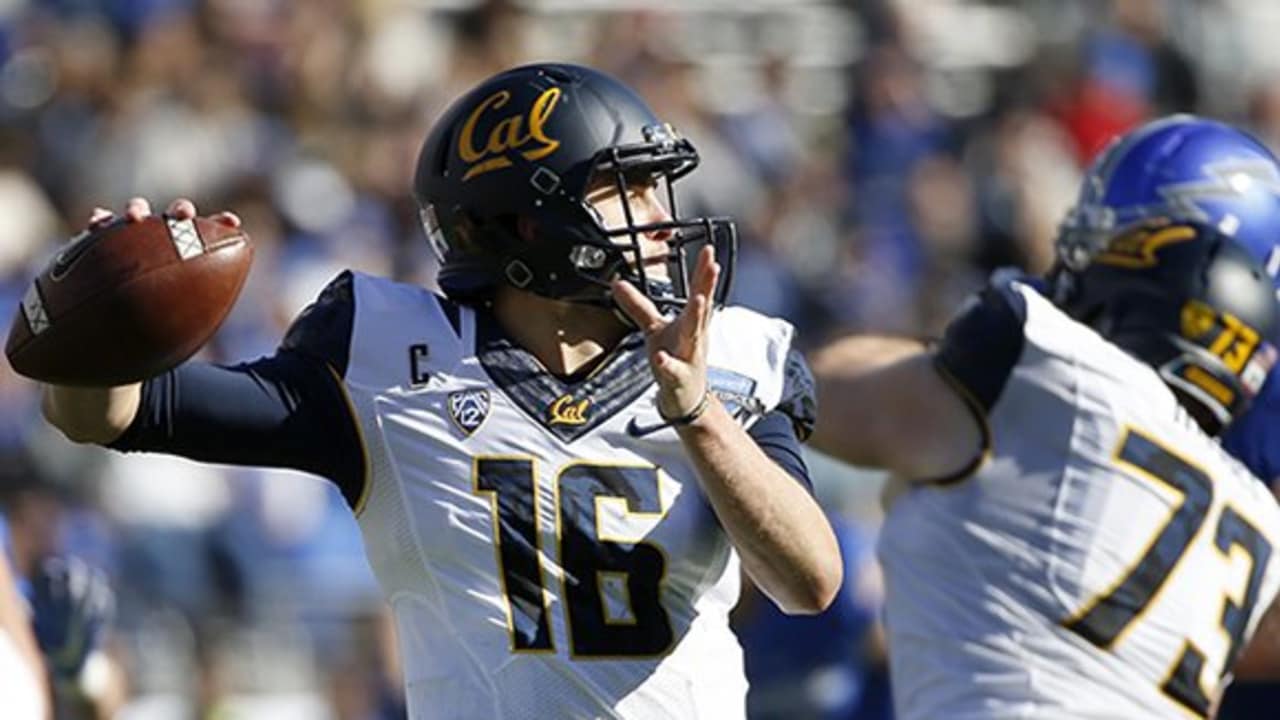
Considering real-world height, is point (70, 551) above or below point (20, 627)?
below

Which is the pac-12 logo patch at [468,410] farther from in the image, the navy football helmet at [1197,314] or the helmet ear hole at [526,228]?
the navy football helmet at [1197,314]

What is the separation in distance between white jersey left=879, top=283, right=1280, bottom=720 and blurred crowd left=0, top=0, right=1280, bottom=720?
265 centimetres

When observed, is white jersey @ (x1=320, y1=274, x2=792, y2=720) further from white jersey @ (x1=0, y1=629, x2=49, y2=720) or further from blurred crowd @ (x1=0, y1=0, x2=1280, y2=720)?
blurred crowd @ (x1=0, y1=0, x2=1280, y2=720)

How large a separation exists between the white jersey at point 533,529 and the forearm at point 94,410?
348mm

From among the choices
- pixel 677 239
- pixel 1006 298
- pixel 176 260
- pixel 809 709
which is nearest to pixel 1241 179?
pixel 1006 298

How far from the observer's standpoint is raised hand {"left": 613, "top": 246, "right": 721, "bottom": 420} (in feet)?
11.1

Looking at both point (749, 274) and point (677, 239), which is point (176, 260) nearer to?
point (677, 239)

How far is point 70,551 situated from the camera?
7.77m

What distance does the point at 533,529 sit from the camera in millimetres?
3666

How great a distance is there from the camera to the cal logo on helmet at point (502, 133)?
12.2 feet

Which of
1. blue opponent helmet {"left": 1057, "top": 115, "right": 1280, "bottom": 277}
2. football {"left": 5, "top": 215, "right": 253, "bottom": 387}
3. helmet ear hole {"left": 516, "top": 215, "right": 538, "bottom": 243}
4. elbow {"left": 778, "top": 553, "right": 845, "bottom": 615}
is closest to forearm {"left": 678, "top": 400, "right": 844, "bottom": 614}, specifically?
elbow {"left": 778, "top": 553, "right": 845, "bottom": 615}

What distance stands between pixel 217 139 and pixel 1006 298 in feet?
20.2

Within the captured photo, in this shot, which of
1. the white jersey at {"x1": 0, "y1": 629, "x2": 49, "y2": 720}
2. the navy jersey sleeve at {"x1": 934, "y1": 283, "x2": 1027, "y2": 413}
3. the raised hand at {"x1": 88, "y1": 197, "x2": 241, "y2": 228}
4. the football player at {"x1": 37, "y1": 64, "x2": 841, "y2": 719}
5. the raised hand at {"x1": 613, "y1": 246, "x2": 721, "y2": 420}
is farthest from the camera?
the navy jersey sleeve at {"x1": 934, "y1": 283, "x2": 1027, "y2": 413}

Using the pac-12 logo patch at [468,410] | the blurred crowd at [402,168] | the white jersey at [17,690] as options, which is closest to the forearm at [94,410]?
the white jersey at [17,690]
